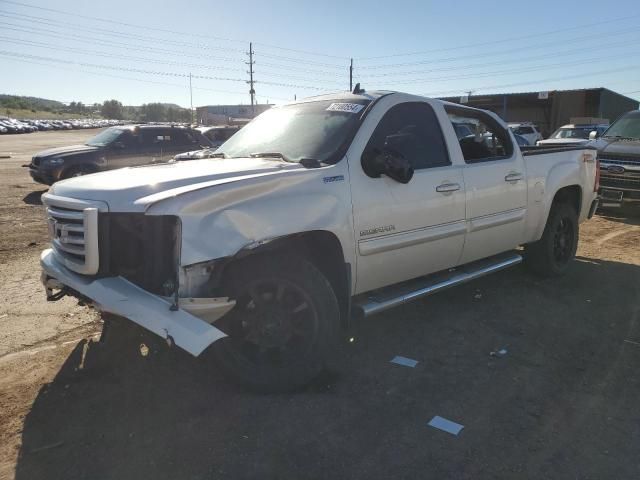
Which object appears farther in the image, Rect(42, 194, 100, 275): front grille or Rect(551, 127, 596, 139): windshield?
Rect(551, 127, 596, 139): windshield

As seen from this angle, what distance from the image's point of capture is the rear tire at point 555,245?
5777 mm

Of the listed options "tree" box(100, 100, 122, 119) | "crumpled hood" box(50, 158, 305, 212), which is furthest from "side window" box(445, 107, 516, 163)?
"tree" box(100, 100, 122, 119)

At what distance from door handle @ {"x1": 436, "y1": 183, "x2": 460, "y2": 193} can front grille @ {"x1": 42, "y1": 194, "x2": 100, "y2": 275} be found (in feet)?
8.54

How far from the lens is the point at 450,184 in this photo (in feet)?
14.2

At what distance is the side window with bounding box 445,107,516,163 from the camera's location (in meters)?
5.00

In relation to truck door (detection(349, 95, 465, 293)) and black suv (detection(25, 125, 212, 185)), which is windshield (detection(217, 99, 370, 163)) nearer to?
truck door (detection(349, 95, 465, 293))

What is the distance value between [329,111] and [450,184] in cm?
118

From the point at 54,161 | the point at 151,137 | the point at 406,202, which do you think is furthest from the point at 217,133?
the point at 406,202

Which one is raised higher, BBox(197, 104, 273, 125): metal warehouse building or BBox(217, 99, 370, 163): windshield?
BBox(197, 104, 273, 125): metal warehouse building

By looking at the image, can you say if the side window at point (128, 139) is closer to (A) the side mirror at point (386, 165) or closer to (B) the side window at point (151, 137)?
(B) the side window at point (151, 137)

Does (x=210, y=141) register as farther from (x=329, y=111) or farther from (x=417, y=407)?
(x=417, y=407)

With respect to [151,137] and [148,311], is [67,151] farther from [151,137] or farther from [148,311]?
[148,311]

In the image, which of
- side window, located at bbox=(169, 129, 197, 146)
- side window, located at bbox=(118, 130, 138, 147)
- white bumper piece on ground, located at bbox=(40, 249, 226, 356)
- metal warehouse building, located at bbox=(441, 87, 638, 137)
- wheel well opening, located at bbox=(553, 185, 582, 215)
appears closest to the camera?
white bumper piece on ground, located at bbox=(40, 249, 226, 356)

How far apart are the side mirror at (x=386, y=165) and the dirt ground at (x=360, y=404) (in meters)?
1.41
